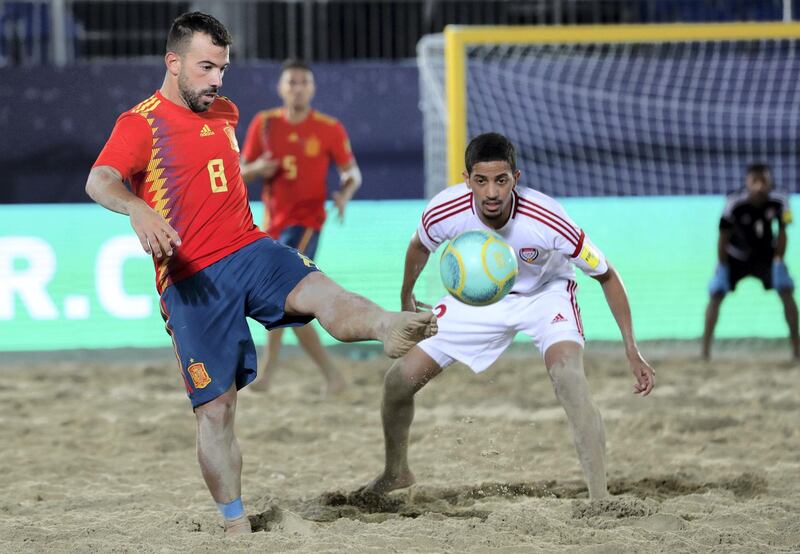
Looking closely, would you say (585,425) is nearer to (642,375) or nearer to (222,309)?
(642,375)

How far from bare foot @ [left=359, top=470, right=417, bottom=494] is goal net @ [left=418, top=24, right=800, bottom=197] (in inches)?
255

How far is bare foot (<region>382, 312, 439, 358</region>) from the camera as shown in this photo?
164 inches

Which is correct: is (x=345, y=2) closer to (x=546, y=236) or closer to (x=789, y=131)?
(x=789, y=131)

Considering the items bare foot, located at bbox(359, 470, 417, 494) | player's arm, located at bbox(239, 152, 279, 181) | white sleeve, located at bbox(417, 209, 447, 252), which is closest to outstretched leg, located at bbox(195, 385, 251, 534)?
bare foot, located at bbox(359, 470, 417, 494)

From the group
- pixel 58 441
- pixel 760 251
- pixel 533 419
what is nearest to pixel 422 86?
pixel 760 251

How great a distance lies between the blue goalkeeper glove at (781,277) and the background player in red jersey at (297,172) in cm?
364

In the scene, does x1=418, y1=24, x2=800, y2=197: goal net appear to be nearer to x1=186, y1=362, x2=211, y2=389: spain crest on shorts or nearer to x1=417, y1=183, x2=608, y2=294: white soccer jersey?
x1=417, y1=183, x2=608, y2=294: white soccer jersey

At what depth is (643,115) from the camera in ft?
39.4

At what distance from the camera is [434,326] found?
420 centimetres

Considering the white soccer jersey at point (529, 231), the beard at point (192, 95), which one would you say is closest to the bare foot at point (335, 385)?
the white soccer jersey at point (529, 231)

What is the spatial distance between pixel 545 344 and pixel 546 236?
502 millimetres

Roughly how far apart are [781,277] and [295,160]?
4193 mm

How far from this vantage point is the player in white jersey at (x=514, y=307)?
5.11m

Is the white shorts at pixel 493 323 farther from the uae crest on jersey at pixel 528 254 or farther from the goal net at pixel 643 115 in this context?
the goal net at pixel 643 115
